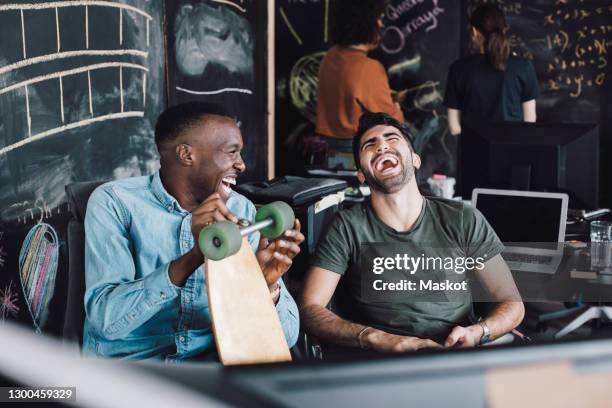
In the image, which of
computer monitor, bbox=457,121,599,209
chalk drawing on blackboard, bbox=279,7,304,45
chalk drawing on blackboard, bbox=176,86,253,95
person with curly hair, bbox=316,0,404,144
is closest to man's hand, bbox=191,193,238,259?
computer monitor, bbox=457,121,599,209

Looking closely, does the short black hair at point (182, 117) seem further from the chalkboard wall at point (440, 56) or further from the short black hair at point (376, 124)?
the chalkboard wall at point (440, 56)

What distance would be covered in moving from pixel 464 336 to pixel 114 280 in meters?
0.92

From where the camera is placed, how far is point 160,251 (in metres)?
1.67

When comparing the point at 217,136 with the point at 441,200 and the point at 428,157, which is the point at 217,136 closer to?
the point at 441,200

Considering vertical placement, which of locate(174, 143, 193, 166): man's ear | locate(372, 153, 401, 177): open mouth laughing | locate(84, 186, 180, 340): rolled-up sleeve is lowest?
locate(84, 186, 180, 340): rolled-up sleeve

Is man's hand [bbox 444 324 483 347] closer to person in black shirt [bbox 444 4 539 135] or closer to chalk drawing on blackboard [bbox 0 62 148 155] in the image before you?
chalk drawing on blackboard [bbox 0 62 148 155]

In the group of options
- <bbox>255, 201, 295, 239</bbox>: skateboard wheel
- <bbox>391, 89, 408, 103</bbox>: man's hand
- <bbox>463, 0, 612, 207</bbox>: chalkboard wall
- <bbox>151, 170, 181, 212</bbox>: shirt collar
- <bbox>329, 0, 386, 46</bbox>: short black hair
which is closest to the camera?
<bbox>255, 201, 295, 239</bbox>: skateboard wheel

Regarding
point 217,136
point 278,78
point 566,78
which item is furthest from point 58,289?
point 566,78

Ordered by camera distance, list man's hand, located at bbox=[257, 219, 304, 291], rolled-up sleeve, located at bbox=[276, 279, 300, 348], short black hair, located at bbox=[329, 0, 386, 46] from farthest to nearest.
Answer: short black hair, located at bbox=[329, 0, 386, 46] < rolled-up sleeve, located at bbox=[276, 279, 300, 348] < man's hand, located at bbox=[257, 219, 304, 291]

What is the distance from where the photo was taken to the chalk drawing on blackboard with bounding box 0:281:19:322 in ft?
7.23

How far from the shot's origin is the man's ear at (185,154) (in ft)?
5.71

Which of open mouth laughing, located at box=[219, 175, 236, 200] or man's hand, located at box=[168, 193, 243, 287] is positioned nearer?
man's hand, located at box=[168, 193, 243, 287]

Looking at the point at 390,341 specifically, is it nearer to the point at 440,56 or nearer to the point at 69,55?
the point at 69,55

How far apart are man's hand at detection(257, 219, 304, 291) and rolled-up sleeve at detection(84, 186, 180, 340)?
19cm
